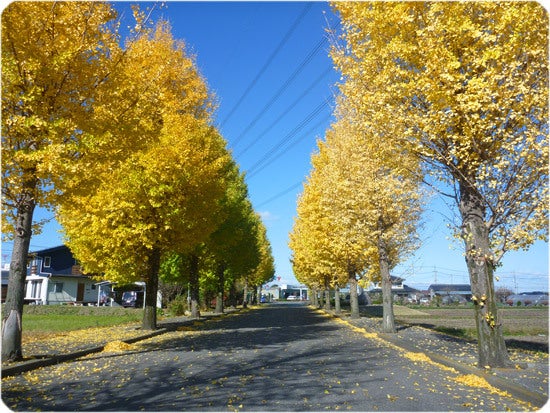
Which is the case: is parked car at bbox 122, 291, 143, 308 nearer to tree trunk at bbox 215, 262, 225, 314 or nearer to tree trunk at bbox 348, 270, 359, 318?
tree trunk at bbox 215, 262, 225, 314

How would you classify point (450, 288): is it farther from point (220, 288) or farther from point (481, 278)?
point (481, 278)

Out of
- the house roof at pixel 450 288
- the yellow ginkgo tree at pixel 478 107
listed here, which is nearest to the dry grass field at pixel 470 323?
the yellow ginkgo tree at pixel 478 107

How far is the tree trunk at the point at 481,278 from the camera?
902cm

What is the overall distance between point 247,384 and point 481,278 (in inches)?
204

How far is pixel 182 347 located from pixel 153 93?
6975 millimetres

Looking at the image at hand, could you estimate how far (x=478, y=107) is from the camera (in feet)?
26.8

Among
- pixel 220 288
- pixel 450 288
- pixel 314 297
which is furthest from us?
pixel 450 288

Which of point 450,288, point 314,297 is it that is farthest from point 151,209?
point 450,288

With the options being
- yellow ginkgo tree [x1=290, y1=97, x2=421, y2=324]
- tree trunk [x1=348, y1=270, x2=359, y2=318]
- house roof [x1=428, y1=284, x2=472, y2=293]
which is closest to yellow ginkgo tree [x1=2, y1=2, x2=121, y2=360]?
yellow ginkgo tree [x1=290, y1=97, x2=421, y2=324]

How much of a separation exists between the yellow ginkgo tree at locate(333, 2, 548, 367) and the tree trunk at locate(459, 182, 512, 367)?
0.06ft

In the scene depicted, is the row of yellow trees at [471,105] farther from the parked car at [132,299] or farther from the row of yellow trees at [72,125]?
the parked car at [132,299]

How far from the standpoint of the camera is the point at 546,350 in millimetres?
12156

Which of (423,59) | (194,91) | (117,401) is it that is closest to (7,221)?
(117,401)

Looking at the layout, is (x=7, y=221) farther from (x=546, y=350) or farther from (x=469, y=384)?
(x=546, y=350)
